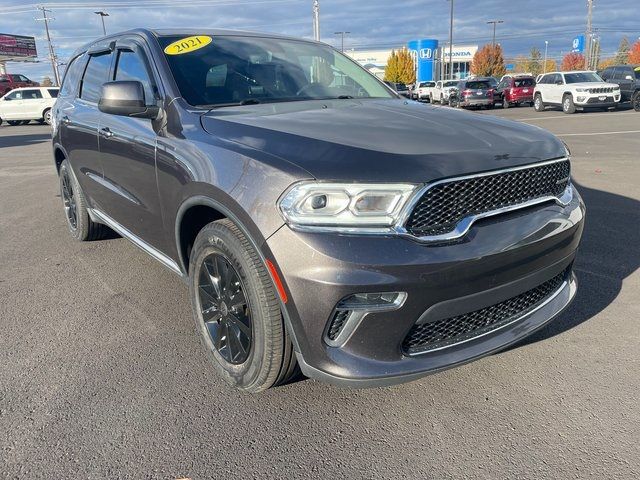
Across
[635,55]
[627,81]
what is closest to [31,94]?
[627,81]

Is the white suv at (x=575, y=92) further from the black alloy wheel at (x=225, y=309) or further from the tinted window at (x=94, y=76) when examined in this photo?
the black alloy wheel at (x=225, y=309)

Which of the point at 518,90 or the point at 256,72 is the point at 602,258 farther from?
the point at 518,90

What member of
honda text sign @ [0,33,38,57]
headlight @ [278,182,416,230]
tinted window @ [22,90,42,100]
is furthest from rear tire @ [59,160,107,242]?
honda text sign @ [0,33,38,57]

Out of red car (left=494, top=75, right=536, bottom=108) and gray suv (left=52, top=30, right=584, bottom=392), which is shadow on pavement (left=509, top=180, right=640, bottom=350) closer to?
gray suv (left=52, top=30, right=584, bottom=392)

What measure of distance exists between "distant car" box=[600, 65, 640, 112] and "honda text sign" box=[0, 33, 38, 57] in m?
69.2

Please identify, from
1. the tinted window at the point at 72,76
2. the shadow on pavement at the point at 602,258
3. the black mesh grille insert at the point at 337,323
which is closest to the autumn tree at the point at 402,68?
the shadow on pavement at the point at 602,258

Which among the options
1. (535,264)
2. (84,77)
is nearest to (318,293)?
(535,264)

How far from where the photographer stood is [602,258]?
438cm

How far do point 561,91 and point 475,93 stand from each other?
6.09 meters

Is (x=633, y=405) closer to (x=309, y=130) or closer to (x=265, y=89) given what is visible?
(x=309, y=130)

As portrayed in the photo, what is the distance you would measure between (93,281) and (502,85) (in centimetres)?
3089

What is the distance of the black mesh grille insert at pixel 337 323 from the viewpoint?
2.09 metres

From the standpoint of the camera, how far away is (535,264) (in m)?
2.44

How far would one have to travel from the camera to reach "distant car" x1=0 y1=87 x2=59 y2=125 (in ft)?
82.0
